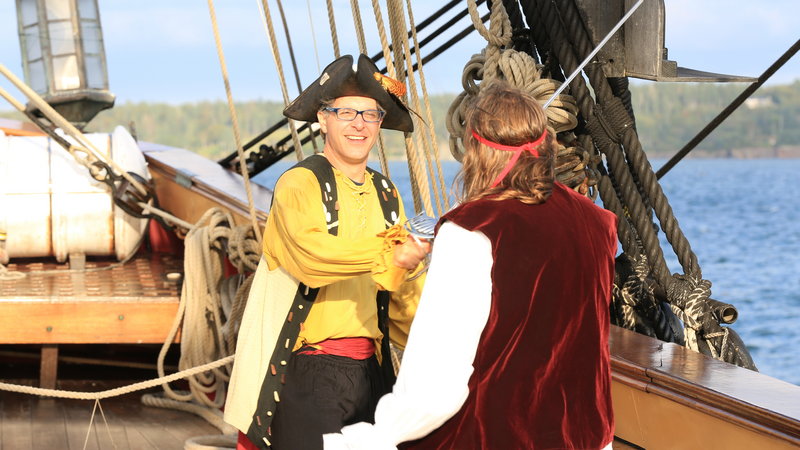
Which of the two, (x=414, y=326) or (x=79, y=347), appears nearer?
(x=414, y=326)

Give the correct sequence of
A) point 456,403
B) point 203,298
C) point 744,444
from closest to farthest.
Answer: point 456,403, point 744,444, point 203,298

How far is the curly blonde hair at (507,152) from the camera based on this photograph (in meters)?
1.86

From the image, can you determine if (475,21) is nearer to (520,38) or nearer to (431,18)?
(520,38)

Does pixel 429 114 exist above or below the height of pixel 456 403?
above

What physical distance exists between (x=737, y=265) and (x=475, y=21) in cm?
3154

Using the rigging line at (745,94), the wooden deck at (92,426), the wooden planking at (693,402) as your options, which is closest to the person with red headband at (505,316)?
the wooden planking at (693,402)

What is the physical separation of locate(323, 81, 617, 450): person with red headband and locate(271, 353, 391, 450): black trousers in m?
0.54

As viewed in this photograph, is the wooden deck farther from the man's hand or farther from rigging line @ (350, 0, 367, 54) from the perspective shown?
the man's hand

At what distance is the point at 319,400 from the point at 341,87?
2.26 feet

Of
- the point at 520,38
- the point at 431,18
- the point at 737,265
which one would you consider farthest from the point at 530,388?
the point at 737,265

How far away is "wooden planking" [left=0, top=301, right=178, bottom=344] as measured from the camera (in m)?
4.12

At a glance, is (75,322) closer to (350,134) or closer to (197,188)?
(197,188)

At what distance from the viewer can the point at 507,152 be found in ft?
6.12

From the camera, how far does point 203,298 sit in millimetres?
4203
